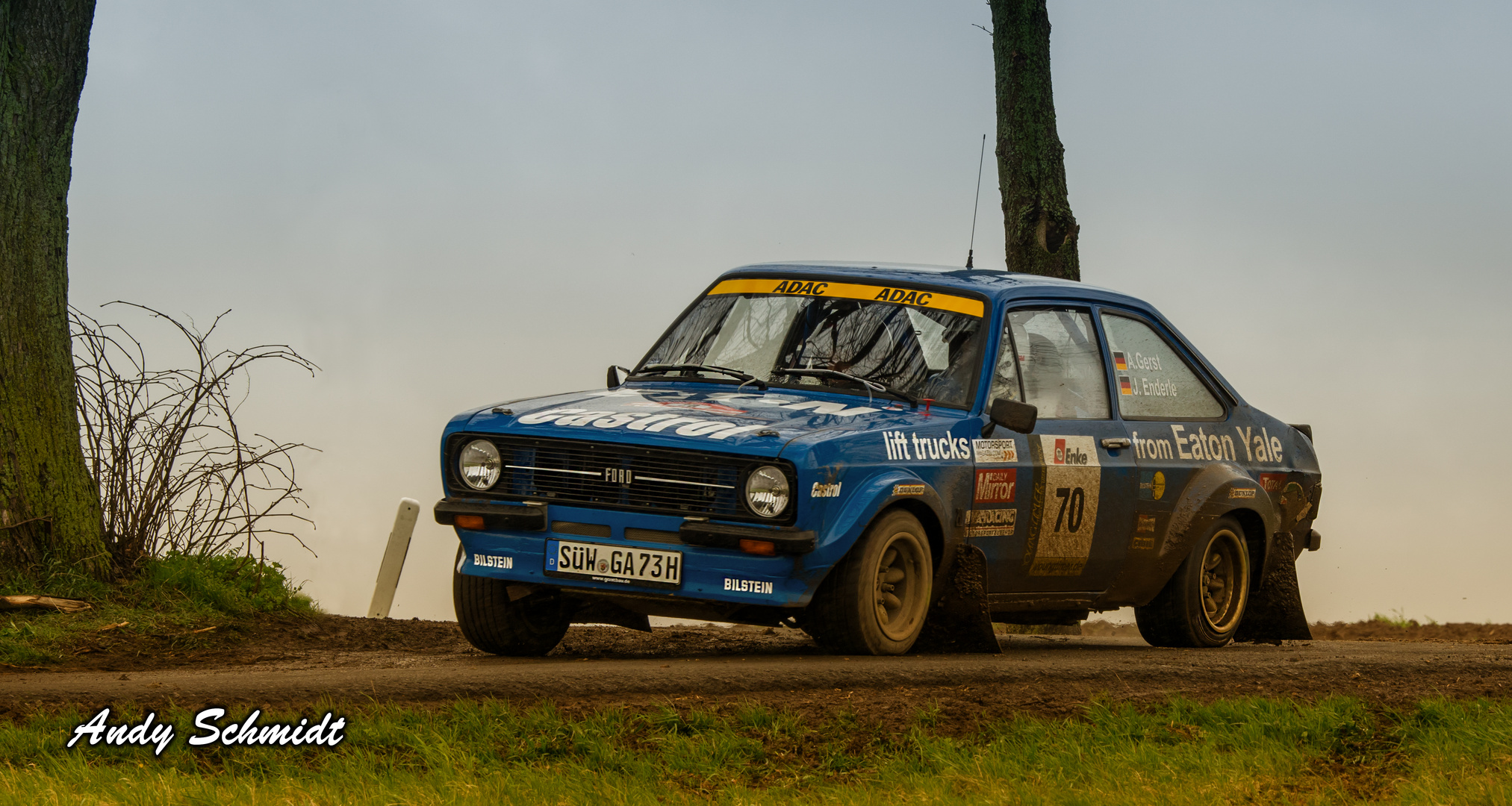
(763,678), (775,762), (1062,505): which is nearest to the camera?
(775,762)

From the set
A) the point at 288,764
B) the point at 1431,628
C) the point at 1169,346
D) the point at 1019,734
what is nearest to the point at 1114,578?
the point at 1169,346

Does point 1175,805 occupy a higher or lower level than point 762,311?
lower

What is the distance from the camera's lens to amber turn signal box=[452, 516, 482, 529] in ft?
23.6

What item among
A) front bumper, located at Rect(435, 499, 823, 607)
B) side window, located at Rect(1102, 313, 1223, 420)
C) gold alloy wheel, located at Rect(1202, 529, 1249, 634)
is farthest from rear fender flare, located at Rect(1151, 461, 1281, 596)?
front bumper, located at Rect(435, 499, 823, 607)

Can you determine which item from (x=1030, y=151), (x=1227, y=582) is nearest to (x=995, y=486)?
(x=1227, y=582)

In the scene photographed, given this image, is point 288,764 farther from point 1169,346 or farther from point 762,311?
point 1169,346

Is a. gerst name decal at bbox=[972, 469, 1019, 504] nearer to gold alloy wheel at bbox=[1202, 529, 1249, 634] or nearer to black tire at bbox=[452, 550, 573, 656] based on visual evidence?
black tire at bbox=[452, 550, 573, 656]

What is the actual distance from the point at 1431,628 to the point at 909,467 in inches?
379

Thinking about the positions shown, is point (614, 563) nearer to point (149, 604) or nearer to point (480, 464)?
point (480, 464)

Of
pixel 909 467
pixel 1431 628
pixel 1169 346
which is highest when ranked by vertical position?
pixel 1169 346

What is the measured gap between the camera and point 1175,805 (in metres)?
4.84

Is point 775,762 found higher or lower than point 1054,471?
lower

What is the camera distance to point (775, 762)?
5219mm

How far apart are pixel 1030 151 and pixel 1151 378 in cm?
455
